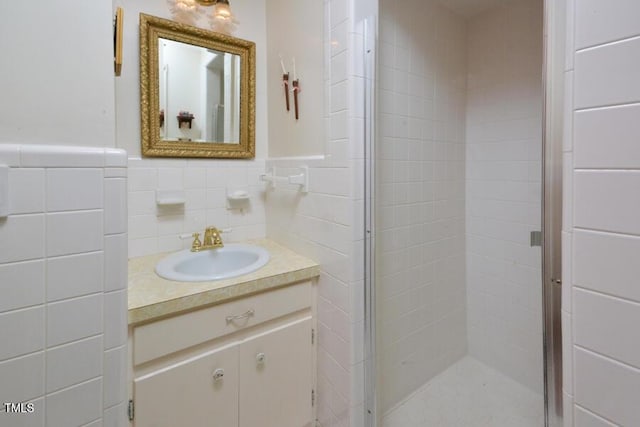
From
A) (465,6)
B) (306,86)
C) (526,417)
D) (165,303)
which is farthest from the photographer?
(465,6)

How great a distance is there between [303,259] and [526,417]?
1.39 meters

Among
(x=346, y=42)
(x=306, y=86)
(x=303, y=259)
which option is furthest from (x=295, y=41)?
(x=303, y=259)

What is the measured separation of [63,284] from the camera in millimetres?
763

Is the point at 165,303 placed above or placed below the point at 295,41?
below

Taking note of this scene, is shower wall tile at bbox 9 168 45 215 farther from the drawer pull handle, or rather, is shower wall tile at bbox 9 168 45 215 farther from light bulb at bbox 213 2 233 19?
light bulb at bbox 213 2 233 19

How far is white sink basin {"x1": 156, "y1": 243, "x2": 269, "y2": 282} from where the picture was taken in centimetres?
A: 135

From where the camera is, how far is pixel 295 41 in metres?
1.41

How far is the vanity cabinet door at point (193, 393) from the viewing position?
37.9 inches

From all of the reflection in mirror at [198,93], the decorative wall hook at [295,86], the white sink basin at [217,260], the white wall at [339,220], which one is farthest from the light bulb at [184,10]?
the white sink basin at [217,260]

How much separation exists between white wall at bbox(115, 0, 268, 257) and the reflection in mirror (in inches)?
4.6

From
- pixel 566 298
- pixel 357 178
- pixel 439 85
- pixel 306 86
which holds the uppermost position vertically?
pixel 439 85

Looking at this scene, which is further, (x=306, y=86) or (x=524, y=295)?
(x=524, y=295)

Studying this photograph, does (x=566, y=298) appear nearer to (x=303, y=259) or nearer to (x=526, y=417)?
(x=303, y=259)

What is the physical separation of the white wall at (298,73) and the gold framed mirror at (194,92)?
0.44 ft
